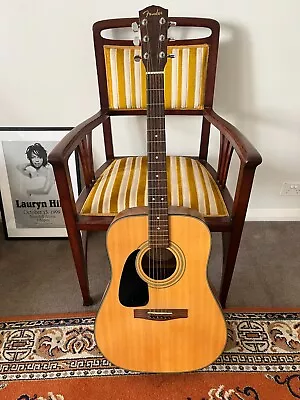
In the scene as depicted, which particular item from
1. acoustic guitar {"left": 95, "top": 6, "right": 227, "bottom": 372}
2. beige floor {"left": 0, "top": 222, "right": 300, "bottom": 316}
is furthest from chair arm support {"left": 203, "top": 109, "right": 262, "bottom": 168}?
beige floor {"left": 0, "top": 222, "right": 300, "bottom": 316}

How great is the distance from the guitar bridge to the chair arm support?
466 millimetres

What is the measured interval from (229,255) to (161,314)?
0.32m

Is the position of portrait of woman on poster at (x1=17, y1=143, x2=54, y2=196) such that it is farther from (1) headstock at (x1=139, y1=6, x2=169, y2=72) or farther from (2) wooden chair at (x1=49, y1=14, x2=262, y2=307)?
(1) headstock at (x1=139, y1=6, x2=169, y2=72)

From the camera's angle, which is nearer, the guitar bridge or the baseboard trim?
the guitar bridge

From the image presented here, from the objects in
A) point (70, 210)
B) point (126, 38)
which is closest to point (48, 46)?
point (126, 38)

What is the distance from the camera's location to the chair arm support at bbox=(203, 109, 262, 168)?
1146 millimetres

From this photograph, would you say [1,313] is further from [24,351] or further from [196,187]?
[196,187]

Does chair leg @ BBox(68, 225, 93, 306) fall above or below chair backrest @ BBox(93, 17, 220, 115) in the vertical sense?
below

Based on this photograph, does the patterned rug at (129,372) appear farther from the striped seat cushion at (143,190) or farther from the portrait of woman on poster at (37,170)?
the portrait of woman on poster at (37,170)

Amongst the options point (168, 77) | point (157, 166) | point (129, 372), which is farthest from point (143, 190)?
point (129, 372)

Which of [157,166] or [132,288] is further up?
[157,166]

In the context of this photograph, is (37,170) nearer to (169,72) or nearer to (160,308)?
(169,72)

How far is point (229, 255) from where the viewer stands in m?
1.37

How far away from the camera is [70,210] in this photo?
128 centimetres
